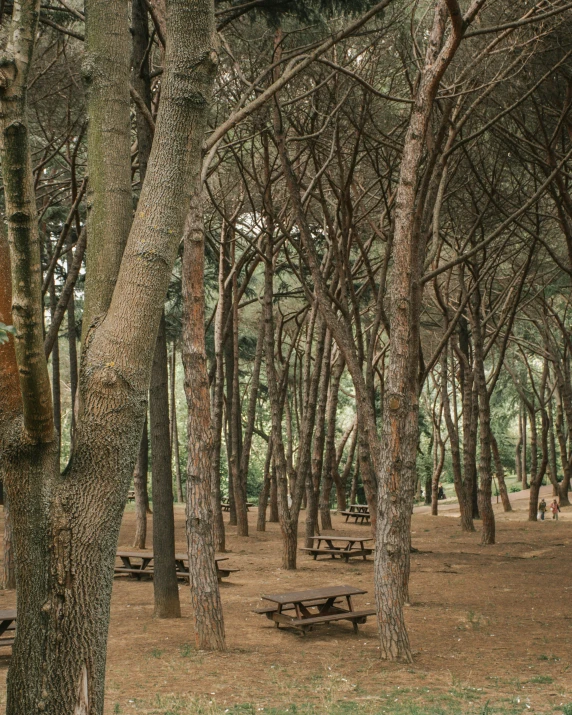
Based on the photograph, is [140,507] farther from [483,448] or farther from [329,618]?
[329,618]

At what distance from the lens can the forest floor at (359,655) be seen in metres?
5.55

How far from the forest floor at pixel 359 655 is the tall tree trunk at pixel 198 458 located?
1.13 ft

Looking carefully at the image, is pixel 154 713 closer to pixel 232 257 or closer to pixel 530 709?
pixel 530 709

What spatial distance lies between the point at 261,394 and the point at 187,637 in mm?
24004

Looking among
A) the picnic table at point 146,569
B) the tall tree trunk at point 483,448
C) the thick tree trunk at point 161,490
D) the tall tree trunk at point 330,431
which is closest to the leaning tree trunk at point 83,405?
the thick tree trunk at point 161,490

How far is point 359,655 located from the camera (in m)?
7.22

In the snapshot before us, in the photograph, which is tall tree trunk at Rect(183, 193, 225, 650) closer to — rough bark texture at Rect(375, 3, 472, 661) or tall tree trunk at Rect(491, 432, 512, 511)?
rough bark texture at Rect(375, 3, 472, 661)

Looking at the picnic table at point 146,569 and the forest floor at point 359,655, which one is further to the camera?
the picnic table at point 146,569

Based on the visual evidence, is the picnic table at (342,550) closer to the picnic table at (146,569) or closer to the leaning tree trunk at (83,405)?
the picnic table at (146,569)

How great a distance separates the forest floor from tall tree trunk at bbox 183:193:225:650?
35 cm

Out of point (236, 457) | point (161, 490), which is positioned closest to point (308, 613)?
point (161, 490)

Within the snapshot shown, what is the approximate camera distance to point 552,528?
19141 millimetres

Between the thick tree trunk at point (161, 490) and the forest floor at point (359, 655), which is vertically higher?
the thick tree trunk at point (161, 490)

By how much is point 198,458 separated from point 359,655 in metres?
2.45
